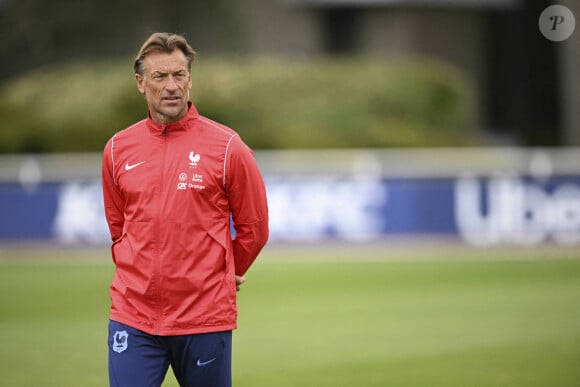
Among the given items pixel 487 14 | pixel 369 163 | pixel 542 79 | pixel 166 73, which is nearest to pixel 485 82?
pixel 487 14

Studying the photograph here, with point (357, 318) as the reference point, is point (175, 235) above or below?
above

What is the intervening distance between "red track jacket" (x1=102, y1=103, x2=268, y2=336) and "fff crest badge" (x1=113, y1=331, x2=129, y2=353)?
0.07 meters

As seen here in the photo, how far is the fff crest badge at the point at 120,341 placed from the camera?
475 centimetres

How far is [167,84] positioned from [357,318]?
268 inches

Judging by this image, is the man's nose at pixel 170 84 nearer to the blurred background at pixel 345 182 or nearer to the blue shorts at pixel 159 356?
the blurred background at pixel 345 182

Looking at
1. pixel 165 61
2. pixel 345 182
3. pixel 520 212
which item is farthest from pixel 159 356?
pixel 520 212

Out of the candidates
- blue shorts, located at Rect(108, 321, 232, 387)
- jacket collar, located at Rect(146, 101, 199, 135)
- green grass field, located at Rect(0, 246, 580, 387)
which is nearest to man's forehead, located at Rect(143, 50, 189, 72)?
jacket collar, located at Rect(146, 101, 199, 135)

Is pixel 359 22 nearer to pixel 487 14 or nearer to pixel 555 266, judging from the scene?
pixel 487 14

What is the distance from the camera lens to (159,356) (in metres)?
4.79

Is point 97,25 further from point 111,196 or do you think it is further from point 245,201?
point 245,201

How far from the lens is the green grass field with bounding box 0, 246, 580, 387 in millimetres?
8523

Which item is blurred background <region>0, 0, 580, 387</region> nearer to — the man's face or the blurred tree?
the blurred tree

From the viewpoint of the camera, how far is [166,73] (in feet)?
15.7

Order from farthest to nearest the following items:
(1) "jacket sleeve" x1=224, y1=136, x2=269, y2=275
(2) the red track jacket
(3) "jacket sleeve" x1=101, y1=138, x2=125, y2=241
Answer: (3) "jacket sleeve" x1=101, y1=138, x2=125, y2=241
(1) "jacket sleeve" x1=224, y1=136, x2=269, y2=275
(2) the red track jacket
